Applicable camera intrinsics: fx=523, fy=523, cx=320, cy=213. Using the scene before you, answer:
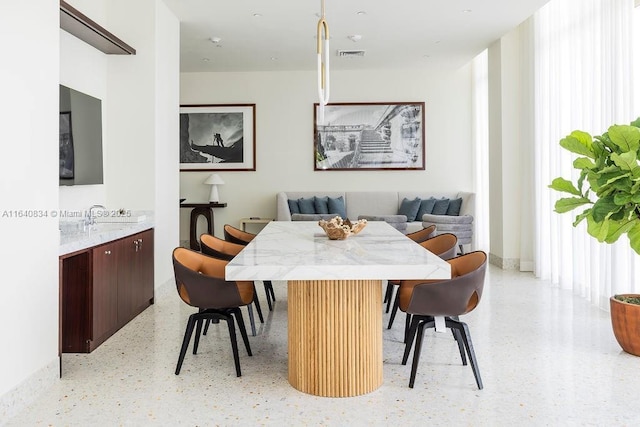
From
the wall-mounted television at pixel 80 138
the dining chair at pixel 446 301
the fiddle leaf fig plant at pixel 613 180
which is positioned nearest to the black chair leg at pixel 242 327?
the dining chair at pixel 446 301

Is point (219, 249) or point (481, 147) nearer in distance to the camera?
point (219, 249)

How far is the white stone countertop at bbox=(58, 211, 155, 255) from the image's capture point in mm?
3352

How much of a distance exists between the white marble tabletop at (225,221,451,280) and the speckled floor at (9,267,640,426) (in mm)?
732

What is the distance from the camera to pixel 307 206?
8.41m

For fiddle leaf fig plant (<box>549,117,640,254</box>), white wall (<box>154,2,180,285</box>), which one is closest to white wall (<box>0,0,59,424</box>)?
white wall (<box>154,2,180,285</box>)

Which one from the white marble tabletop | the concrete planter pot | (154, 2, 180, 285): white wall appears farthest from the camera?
(154, 2, 180, 285): white wall

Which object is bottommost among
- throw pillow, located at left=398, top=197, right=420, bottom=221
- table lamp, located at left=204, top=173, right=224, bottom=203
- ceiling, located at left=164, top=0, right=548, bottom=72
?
throw pillow, located at left=398, top=197, right=420, bottom=221

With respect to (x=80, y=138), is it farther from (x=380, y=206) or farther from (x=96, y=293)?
(x=380, y=206)

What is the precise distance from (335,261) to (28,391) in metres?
1.78

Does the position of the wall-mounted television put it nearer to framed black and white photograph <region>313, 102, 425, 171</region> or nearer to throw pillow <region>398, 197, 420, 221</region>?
framed black and white photograph <region>313, 102, 425, 171</region>

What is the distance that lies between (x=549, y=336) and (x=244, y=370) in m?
2.30

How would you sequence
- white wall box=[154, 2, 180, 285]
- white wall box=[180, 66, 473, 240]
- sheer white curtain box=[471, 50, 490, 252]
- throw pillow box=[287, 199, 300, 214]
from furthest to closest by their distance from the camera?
white wall box=[180, 66, 473, 240] → throw pillow box=[287, 199, 300, 214] → sheer white curtain box=[471, 50, 490, 252] → white wall box=[154, 2, 180, 285]

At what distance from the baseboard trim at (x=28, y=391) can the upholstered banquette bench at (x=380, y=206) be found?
498 centimetres

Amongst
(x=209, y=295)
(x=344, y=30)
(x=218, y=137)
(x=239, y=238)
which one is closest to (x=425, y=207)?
(x=344, y=30)
